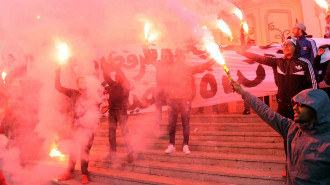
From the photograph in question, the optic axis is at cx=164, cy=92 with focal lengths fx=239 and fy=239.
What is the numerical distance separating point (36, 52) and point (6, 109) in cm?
174

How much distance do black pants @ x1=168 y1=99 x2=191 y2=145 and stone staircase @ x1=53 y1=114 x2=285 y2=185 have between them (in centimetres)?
40

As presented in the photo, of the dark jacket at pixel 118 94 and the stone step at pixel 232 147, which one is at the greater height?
the dark jacket at pixel 118 94

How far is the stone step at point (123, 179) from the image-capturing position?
412cm

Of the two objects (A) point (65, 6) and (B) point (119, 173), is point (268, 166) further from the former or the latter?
(A) point (65, 6)

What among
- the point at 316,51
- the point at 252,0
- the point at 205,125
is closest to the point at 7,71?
the point at 205,125

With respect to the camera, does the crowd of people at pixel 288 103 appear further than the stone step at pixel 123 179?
No

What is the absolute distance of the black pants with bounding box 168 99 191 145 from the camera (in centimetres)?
505

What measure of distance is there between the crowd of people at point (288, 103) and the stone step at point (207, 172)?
37 centimetres

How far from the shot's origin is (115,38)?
21.9 ft

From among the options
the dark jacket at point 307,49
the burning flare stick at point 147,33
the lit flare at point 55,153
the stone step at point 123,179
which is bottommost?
the stone step at point 123,179

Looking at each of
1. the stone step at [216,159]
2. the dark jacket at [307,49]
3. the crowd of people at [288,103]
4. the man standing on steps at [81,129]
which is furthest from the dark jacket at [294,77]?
the man standing on steps at [81,129]

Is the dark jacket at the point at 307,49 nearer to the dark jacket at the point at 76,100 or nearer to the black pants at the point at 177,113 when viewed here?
the black pants at the point at 177,113

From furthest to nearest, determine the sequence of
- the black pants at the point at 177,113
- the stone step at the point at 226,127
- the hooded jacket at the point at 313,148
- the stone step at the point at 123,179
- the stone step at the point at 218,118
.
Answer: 1. the stone step at the point at 218,118
2. the stone step at the point at 226,127
3. the black pants at the point at 177,113
4. the stone step at the point at 123,179
5. the hooded jacket at the point at 313,148

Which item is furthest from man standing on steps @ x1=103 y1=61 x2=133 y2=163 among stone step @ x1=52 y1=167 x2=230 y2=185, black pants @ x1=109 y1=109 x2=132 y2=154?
stone step @ x1=52 y1=167 x2=230 y2=185
